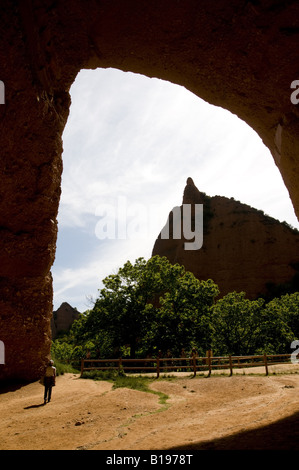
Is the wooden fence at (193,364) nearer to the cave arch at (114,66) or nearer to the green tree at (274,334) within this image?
the green tree at (274,334)

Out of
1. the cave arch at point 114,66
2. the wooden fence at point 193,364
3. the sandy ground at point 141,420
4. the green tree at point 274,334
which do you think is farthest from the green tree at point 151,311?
the cave arch at point 114,66

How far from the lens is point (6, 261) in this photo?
9906 millimetres

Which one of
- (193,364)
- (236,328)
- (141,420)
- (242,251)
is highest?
(242,251)

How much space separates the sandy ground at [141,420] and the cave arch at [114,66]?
2.54 meters

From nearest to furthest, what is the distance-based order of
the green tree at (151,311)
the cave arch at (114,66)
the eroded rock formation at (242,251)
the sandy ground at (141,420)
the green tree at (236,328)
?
1. the sandy ground at (141,420)
2. the cave arch at (114,66)
3. the green tree at (151,311)
4. the green tree at (236,328)
5. the eroded rock formation at (242,251)

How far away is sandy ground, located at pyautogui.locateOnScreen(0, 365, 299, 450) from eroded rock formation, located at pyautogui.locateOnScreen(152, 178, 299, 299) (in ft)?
136

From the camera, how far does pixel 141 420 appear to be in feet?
22.0

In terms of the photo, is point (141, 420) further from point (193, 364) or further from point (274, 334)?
point (274, 334)

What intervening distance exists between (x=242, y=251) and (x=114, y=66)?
4879cm

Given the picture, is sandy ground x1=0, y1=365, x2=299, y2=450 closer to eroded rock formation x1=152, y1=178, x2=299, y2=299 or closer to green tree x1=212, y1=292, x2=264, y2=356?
green tree x1=212, y1=292, x2=264, y2=356

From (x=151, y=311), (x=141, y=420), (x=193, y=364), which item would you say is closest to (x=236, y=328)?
(x=151, y=311)

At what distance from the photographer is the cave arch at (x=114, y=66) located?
19.8 feet

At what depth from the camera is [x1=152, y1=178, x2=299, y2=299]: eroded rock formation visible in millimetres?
49625
